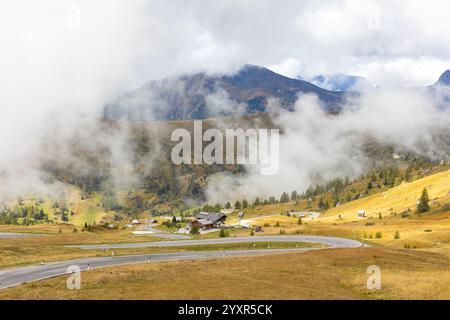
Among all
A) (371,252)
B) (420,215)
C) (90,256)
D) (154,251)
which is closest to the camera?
(371,252)

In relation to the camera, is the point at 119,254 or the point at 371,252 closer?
the point at 371,252

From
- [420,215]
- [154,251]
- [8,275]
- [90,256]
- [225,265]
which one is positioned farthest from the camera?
[420,215]

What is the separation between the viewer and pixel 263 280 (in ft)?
166

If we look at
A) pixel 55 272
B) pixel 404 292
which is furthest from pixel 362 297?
pixel 55 272

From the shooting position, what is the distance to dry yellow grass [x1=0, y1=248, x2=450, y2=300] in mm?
43188

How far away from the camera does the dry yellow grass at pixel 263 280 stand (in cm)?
4319

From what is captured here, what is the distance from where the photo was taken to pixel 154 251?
93.4 m

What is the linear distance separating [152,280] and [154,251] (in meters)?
42.3

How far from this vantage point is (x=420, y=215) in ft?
597
